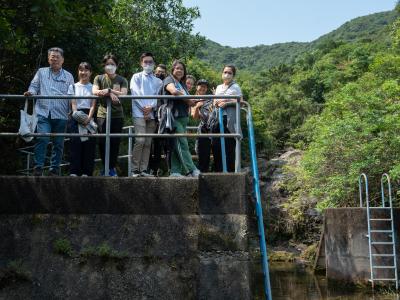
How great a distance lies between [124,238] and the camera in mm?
5410

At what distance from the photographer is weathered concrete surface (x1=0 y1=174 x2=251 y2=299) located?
17.3 ft

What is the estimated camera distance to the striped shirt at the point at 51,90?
627 cm

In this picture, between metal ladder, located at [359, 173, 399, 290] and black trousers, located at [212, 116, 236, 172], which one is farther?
metal ladder, located at [359, 173, 399, 290]

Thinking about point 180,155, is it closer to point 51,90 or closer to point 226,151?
point 226,151

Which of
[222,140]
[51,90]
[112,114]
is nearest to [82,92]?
[51,90]

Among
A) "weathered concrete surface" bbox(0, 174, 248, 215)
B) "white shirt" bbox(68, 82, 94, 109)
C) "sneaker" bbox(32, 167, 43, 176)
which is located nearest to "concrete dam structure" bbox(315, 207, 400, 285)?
"weathered concrete surface" bbox(0, 174, 248, 215)

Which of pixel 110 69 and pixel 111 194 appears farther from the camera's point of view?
pixel 110 69

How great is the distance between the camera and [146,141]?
6453 millimetres

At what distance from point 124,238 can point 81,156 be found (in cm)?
135

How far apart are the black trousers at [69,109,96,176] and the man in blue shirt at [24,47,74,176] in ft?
0.71

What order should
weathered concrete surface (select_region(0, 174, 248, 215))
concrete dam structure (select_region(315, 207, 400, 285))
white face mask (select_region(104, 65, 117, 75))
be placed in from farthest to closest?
concrete dam structure (select_region(315, 207, 400, 285))
white face mask (select_region(104, 65, 117, 75))
weathered concrete surface (select_region(0, 174, 248, 215))

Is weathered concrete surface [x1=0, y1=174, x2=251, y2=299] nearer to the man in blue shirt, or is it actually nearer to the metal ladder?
the man in blue shirt

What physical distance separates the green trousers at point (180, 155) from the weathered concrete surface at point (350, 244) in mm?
8957

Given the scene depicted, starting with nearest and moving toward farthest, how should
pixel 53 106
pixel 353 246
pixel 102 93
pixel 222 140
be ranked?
pixel 102 93
pixel 53 106
pixel 222 140
pixel 353 246
